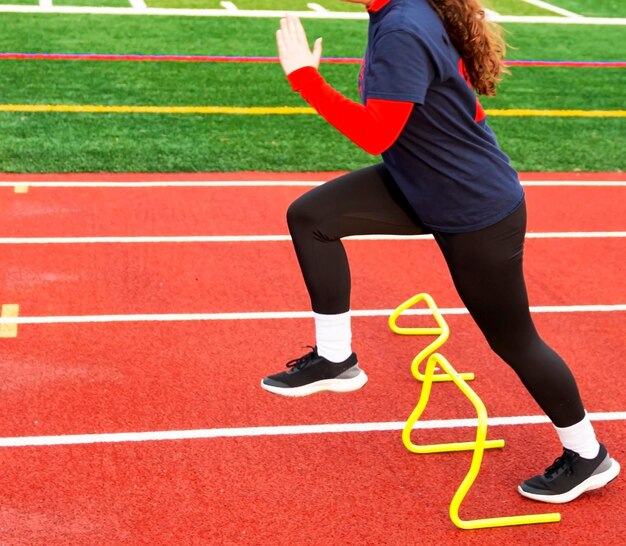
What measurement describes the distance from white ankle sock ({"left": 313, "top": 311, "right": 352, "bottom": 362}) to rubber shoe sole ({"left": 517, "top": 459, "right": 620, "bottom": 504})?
38.7 inches

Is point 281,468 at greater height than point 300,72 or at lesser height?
lesser

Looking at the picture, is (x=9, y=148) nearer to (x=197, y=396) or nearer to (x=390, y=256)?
(x=390, y=256)

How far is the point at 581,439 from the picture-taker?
3.96 m

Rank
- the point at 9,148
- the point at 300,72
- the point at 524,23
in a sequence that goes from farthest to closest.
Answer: the point at 524,23 → the point at 9,148 → the point at 300,72

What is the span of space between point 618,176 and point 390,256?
3.16m

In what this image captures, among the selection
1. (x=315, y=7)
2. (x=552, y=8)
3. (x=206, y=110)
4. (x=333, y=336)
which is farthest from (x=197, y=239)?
(x=552, y=8)

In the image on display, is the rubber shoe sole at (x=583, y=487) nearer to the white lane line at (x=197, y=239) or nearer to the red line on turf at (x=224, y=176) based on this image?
the white lane line at (x=197, y=239)

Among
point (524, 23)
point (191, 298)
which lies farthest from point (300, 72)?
point (524, 23)

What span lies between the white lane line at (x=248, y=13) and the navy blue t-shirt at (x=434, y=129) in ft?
37.1

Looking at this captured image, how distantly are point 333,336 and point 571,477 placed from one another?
3.72 ft

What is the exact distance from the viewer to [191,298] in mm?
6082

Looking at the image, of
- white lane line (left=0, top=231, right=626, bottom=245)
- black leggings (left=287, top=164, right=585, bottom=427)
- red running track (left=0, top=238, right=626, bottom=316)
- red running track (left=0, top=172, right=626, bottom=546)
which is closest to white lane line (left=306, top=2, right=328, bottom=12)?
red running track (left=0, top=172, right=626, bottom=546)

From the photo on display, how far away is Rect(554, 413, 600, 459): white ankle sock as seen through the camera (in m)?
3.94

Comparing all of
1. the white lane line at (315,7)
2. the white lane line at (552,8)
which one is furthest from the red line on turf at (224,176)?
the white lane line at (552,8)
